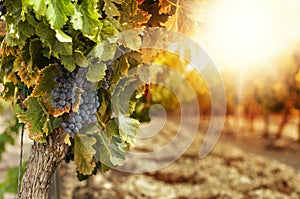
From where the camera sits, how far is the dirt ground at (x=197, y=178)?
3.33 metres

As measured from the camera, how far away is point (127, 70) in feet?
4.56

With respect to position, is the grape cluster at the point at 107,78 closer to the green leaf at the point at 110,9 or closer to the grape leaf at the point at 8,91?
the green leaf at the point at 110,9

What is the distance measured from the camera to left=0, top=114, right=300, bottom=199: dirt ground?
3326 millimetres

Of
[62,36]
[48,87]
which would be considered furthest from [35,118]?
[62,36]

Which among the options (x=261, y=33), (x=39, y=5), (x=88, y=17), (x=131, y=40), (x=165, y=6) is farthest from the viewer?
(x=261, y=33)

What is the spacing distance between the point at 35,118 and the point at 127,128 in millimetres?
264

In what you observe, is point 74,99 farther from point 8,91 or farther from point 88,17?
point 8,91

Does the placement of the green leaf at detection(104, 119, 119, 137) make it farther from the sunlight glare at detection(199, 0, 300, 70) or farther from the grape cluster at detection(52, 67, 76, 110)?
the sunlight glare at detection(199, 0, 300, 70)

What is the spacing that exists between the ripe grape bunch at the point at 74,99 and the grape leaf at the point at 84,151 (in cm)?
6

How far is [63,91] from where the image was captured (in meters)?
1.39

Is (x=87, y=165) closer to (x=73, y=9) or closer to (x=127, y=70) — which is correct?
(x=127, y=70)

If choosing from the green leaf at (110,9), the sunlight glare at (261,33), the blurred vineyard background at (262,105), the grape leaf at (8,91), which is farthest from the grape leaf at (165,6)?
the blurred vineyard background at (262,105)

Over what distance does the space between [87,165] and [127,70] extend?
13.8 inches

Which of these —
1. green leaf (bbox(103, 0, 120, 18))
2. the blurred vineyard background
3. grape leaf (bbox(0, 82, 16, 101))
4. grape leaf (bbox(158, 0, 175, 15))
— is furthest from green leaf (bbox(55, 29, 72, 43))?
the blurred vineyard background
